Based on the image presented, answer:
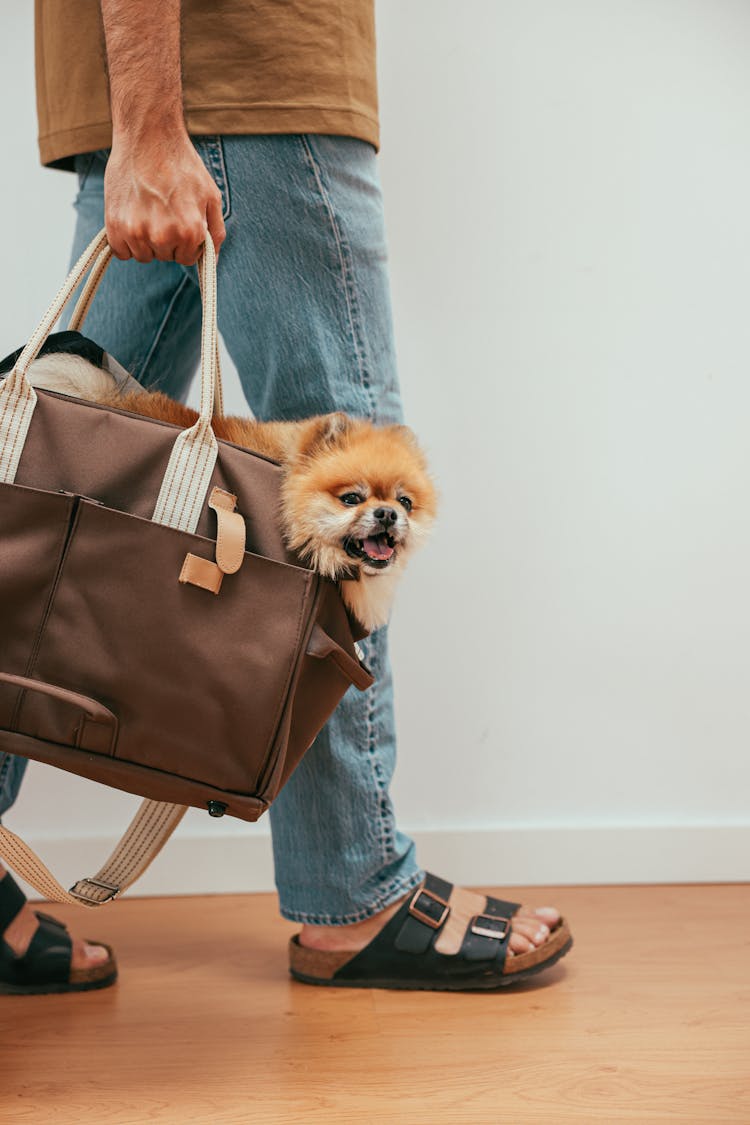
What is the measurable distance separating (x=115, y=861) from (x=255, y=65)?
786mm

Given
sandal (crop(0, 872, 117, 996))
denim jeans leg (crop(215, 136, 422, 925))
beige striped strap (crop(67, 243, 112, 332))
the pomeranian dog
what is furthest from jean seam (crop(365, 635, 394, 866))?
beige striped strap (crop(67, 243, 112, 332))

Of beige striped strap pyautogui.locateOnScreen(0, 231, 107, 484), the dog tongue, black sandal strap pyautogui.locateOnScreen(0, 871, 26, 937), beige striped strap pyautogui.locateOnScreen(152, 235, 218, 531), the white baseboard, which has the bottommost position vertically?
the white baseboard

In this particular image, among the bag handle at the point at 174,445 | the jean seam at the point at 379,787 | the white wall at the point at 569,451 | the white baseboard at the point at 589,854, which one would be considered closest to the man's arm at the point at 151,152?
the bag handle at the point at 174,445

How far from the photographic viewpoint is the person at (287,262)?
0.94 m

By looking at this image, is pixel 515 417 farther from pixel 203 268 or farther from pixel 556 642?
pixel 203 268

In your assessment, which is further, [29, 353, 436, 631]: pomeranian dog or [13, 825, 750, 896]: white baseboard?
[13, 825, 750, 896]: white baseboard

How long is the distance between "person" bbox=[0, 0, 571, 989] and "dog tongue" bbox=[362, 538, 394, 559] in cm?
27

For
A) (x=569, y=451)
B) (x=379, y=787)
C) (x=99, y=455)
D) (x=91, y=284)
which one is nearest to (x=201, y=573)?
(x=99, y=455)

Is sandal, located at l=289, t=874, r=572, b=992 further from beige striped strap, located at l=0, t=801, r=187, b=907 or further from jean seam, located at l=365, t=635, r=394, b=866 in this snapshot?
beige striped strap, located at l=0, t=801, r=187, b=907

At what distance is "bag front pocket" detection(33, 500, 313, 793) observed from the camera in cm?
83

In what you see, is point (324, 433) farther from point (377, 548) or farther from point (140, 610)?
point (140, 610)

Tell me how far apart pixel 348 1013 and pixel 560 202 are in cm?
117

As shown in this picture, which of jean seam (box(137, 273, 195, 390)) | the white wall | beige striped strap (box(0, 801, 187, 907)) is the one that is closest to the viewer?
beige striped strap (box(0, 801, 187, 907))

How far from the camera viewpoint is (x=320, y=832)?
1170 millimetres
